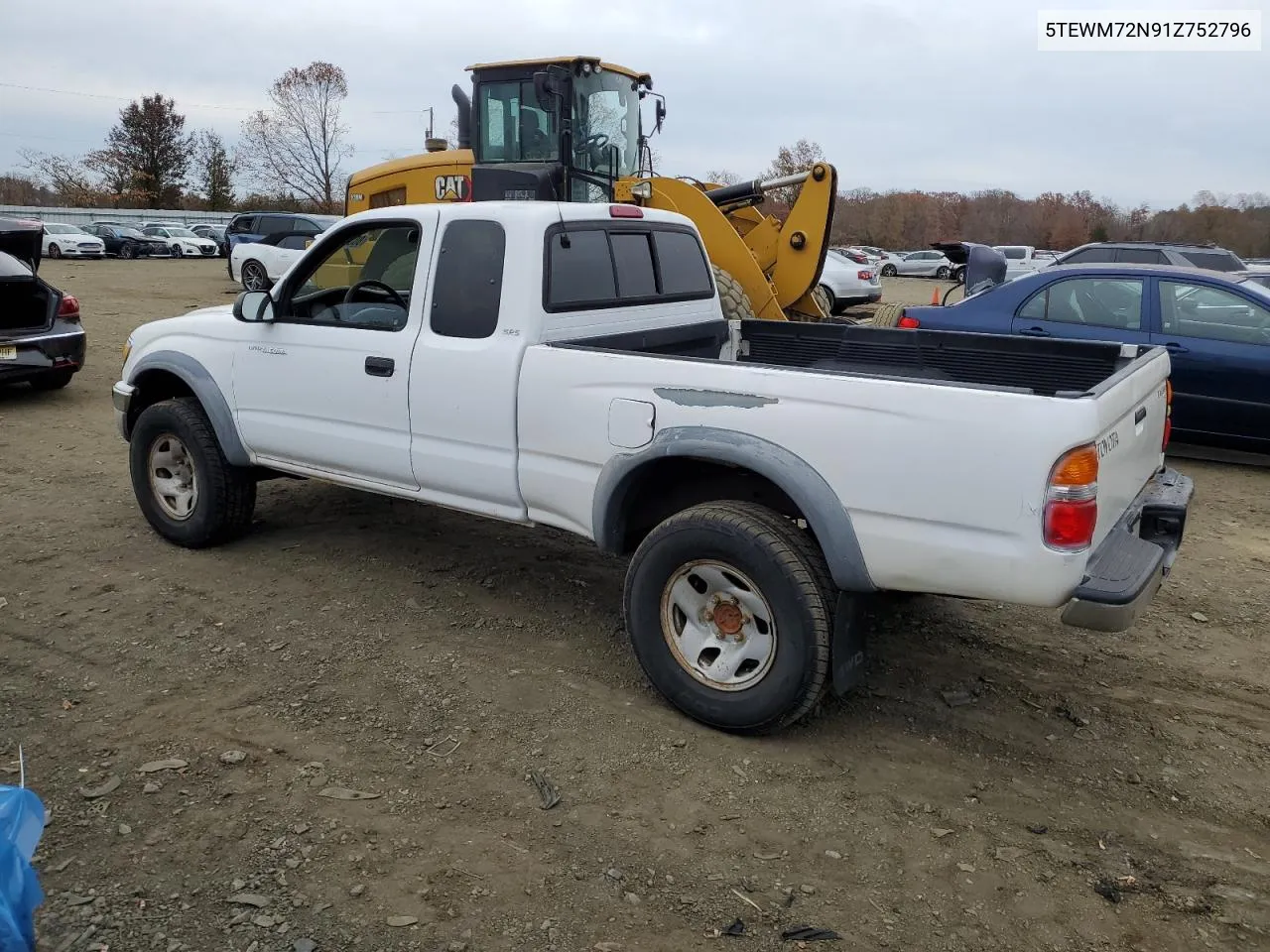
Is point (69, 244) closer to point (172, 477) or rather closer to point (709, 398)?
point (172, 477)

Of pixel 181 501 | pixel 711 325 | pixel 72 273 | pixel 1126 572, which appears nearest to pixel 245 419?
pixel 181 501

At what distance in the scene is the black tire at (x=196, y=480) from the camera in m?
5.29

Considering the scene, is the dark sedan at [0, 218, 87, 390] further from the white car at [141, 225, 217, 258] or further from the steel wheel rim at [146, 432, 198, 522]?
the white car at [141, 225, 217, 258]

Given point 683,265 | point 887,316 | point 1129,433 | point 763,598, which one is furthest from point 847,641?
point 887,316

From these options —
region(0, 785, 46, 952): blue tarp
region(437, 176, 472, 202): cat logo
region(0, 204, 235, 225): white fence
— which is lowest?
region(0, 785, 46, 952): blue tarp

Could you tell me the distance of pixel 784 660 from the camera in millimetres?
3453

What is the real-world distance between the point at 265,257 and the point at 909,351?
18.9 m

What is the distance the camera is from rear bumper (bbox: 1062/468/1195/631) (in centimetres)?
304

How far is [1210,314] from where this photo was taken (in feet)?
24.9

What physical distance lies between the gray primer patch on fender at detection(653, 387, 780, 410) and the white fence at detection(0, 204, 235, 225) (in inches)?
1938

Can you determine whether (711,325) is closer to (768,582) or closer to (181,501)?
(768,582)

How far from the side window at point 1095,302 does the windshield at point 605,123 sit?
4.98m

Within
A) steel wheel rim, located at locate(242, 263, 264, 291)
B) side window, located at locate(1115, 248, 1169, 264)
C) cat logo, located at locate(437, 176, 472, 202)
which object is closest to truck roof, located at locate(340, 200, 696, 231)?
cat logo, located at locate(437, 176, 472, 202)

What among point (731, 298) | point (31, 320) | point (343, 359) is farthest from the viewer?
point (31, 320)
